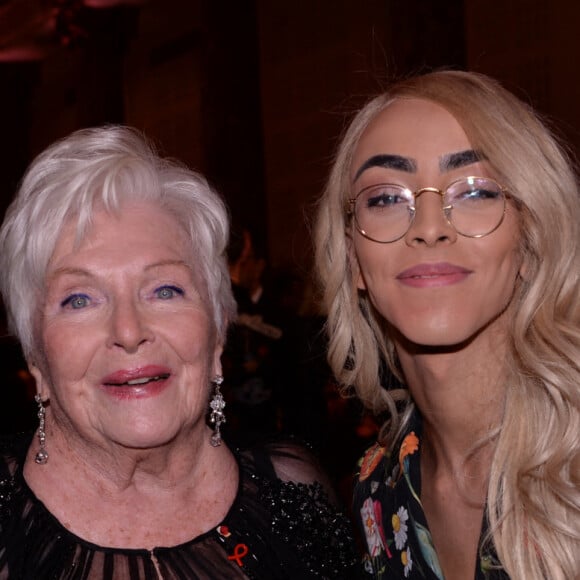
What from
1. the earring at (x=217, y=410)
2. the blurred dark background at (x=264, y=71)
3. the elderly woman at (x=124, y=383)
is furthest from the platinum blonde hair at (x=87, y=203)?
the blurred dark background at (x=264, y=71)

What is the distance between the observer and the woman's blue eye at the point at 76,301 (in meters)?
2.10

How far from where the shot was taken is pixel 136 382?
2098mm

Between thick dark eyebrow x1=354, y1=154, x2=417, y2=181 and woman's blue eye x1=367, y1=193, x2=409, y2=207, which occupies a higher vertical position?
thick dark eyebrow x1=354, y1=154, x2=417, y2=181

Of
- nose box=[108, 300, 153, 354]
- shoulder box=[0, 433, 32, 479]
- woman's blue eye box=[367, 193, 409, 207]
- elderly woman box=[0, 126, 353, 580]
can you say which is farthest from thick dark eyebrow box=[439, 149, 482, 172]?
shoulder box=[0, 433, 32, 479]

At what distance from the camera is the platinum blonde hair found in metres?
2.13

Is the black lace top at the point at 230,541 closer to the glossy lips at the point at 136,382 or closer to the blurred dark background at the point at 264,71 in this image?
the glossy lips at the point at 136,382

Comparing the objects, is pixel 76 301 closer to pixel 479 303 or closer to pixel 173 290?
pixel 173 290

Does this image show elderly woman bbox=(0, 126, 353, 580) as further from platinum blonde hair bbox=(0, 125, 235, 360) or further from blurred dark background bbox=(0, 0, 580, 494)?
blurred dark background bbox=(0, 0, 580, 494)

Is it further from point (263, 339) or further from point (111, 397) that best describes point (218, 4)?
point (111, 397)

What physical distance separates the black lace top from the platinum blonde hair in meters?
0.39

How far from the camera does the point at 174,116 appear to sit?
1131 centimetres

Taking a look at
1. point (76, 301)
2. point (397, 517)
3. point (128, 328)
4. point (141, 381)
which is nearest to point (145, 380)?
point (141, 381)

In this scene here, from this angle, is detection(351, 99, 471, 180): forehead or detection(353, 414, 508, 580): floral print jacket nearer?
detection(351, 99, 471, 180): forehead

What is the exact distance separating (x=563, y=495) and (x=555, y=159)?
82 cm
